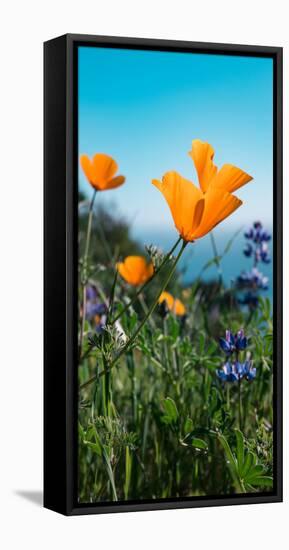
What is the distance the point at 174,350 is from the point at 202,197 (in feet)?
2.24

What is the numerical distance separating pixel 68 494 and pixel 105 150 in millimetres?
1180

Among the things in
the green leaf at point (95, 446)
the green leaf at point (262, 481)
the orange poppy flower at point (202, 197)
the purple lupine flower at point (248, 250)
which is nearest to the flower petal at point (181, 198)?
the orange poppy flower at point (202, 197)

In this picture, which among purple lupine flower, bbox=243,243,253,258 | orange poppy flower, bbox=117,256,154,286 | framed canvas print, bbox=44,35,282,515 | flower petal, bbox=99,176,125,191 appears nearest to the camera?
Answer: framed canvas print, bbox=44,35,282,515

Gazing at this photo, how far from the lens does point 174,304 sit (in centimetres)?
549

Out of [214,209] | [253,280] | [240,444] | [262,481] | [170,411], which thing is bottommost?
[262,481]

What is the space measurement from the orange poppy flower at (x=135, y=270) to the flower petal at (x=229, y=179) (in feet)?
1.24

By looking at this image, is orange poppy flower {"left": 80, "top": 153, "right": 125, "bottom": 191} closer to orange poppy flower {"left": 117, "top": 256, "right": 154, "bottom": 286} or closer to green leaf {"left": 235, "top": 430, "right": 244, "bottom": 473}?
orange poppy flower {"left": 117, "top": 256, "right": 154, "bottom": 286}

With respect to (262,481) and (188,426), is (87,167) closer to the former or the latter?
(188,426)

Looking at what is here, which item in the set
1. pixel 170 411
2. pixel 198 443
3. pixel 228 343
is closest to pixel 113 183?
pixel 228 343

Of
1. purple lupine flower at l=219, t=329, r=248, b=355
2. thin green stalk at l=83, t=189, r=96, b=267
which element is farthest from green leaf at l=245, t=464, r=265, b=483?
thin green stalk at l=83, t=189, r=96, b=267

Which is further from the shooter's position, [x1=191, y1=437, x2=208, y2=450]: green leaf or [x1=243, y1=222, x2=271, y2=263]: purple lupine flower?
[x1=243, y1=222, x2=271, y2=263]: purple lupine flower

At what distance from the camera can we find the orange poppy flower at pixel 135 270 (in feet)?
16.9

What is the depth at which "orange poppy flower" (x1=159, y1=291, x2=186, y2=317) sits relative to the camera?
17.9ft

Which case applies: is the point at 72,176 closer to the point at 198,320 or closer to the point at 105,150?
the point at 105,150
